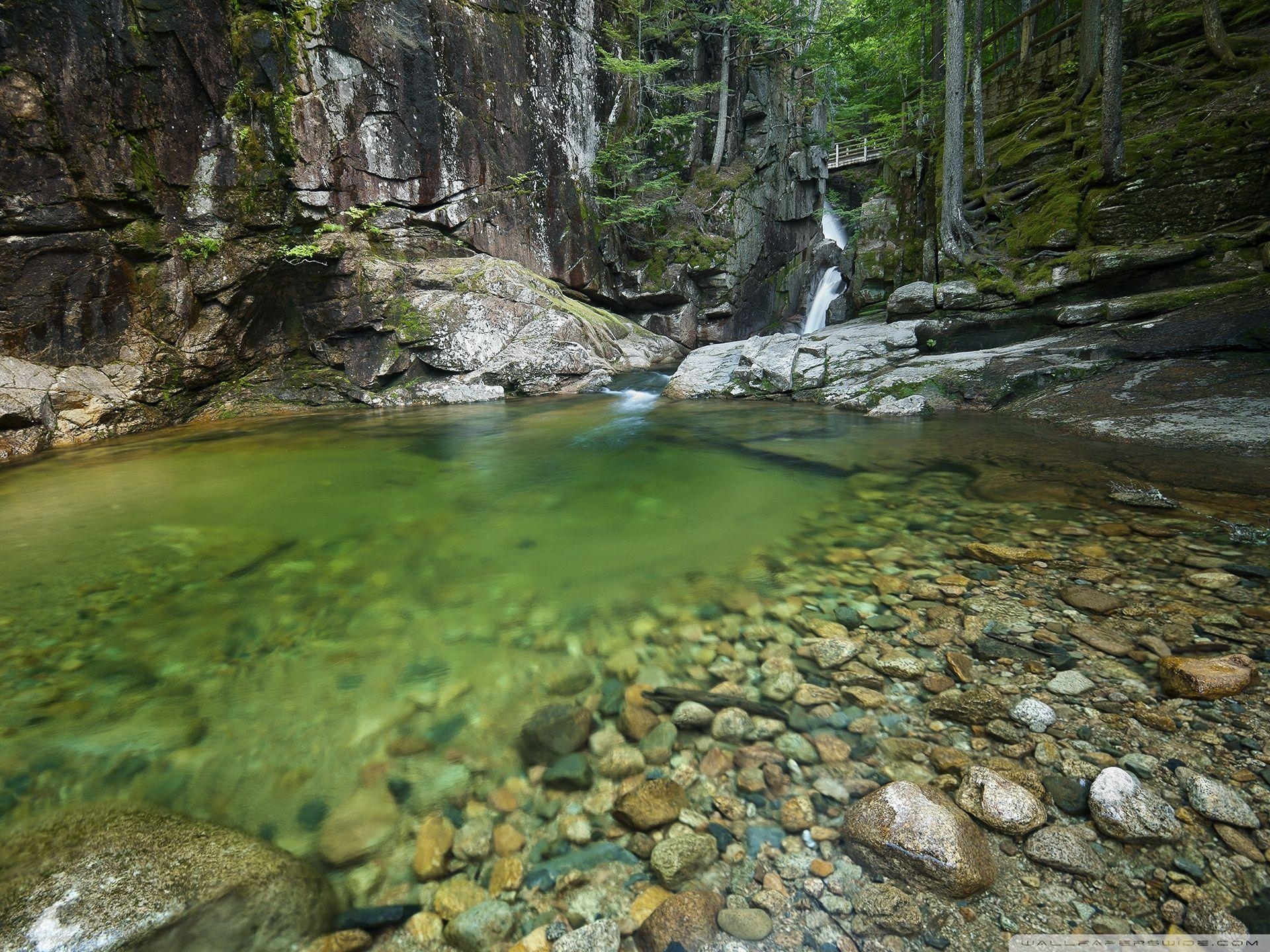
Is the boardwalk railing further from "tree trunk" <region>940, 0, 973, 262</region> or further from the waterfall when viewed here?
"tree trunk" <region>940, 0, 973, 262</region>

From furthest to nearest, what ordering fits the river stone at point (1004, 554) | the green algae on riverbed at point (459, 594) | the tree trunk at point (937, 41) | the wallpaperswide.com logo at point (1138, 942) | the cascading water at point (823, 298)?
the cascading water at point (823, 298) < the tree trunk at point (937, 41) < the river stone at point (1004, 554) < the green algae on riverbed at point (459, 594) < the wallpaperswide.com logo at point (1138, 942)

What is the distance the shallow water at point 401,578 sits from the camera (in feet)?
6.53

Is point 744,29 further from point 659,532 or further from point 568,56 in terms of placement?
point 659,532

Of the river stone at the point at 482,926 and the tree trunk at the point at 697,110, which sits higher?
the tree trunk at the point at 697,110

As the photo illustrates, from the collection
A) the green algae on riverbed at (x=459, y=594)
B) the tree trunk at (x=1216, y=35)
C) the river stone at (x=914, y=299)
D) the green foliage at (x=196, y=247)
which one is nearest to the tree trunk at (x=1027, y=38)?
the tree trunk at (x=1216, y=35)

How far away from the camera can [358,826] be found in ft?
5.58

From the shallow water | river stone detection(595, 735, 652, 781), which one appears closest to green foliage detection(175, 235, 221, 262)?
the shallow water

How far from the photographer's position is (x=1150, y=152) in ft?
28.4

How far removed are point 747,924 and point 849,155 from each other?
35.4m

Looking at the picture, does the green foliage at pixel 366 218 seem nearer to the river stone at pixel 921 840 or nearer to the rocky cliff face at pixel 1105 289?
the rocky cliff face at pixel 1105 289

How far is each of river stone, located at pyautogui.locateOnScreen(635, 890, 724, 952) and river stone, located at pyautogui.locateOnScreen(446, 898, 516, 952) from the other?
0.36 m

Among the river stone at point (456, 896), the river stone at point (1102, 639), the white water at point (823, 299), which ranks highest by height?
the white water at point (823, 299)

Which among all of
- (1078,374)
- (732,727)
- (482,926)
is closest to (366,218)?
(1078,374)

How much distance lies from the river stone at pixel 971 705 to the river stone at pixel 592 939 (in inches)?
53.4
